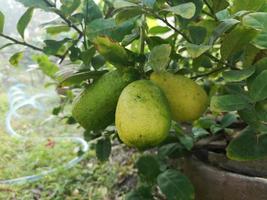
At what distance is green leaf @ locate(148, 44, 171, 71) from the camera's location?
56cm

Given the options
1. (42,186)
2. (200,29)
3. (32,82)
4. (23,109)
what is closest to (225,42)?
(200,29)

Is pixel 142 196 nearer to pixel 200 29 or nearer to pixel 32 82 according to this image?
pixel 200 29

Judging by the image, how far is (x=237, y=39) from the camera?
586 millimetres

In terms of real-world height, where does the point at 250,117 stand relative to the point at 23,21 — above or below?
below

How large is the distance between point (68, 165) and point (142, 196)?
0.72m

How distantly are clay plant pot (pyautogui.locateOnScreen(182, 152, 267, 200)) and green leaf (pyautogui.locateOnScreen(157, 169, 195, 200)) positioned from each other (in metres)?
0.06

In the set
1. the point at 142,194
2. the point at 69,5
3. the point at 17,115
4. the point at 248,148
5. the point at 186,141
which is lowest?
the point at 17,115

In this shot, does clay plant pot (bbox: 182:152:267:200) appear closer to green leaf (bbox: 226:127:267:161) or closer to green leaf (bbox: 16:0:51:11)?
green leaf (bbox: 226:127:267:161)

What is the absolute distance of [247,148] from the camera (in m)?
0.72

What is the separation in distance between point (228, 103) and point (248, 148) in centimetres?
18

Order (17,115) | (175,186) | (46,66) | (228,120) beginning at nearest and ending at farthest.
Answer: (175,186), (228,120), (46,66), (17,115)

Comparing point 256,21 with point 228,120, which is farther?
point 228,120

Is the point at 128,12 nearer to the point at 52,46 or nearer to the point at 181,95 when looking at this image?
the point at 181,95

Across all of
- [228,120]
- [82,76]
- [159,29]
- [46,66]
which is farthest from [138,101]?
[46,66]
